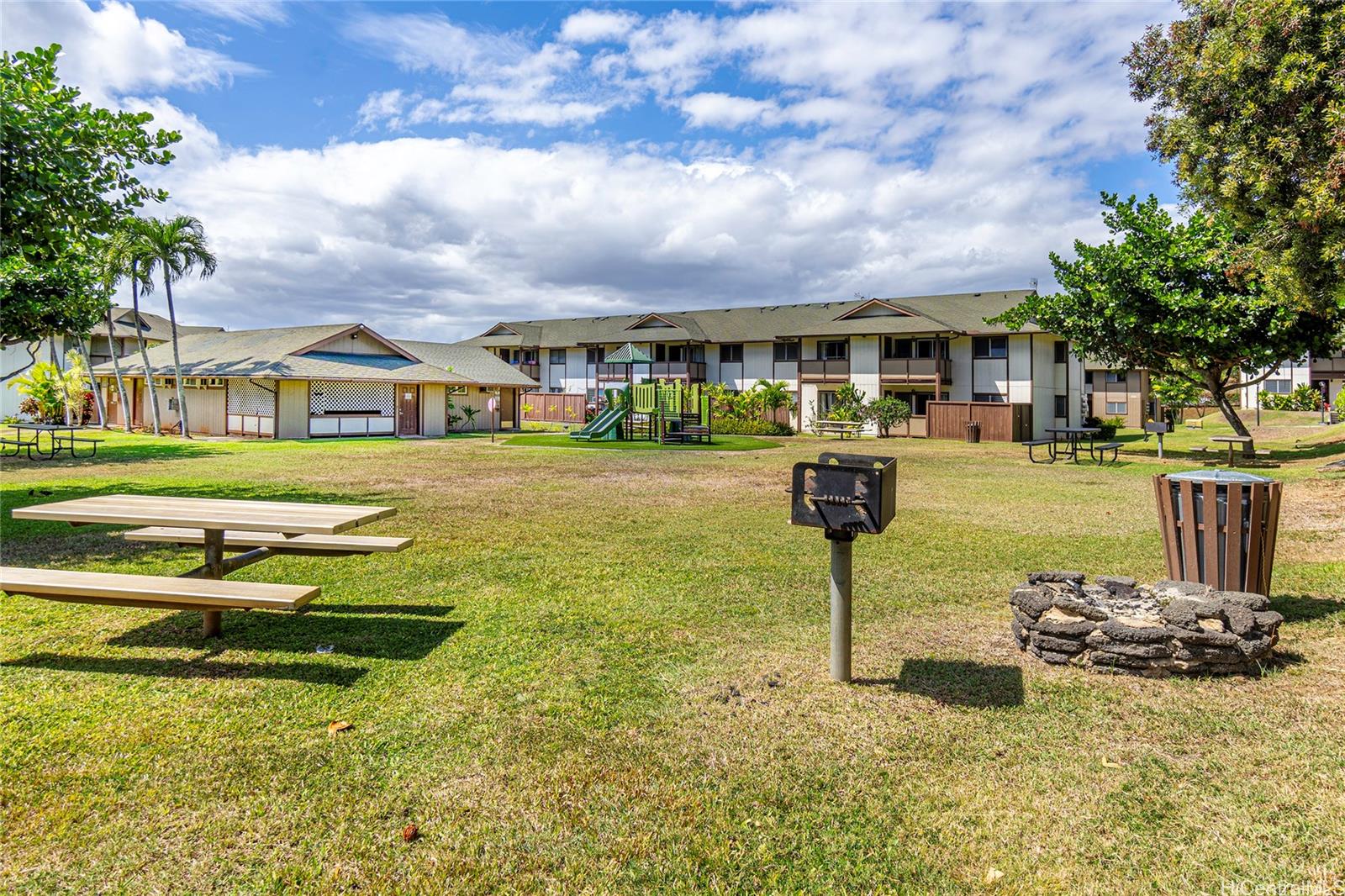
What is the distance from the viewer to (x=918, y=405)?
133 ft

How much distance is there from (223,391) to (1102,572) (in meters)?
35.5

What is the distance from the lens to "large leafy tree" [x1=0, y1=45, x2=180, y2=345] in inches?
325

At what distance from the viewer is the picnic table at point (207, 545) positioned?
4391mm

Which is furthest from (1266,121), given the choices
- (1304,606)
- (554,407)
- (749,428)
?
(554,407)

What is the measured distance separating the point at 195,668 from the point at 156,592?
2.05 ft

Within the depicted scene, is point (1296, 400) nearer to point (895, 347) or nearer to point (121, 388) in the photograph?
point (895, 347)

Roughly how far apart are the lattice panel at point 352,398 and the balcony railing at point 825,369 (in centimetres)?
2301

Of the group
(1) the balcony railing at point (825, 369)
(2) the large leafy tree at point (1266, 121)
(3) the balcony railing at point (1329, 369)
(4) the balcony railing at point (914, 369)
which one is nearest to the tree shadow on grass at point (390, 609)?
(2) the large leafy tree at point (1266, 121)

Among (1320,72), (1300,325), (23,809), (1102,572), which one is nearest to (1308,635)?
(1102,572)

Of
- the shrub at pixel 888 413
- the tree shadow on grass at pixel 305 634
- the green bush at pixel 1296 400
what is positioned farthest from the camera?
the green bush at pixel 1296 400

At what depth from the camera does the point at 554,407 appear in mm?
51250

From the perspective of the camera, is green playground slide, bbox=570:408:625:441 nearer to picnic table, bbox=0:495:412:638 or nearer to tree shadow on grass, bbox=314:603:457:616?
picnic table, bbox=0:495:412:638

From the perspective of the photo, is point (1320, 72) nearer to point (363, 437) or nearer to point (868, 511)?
point (868, 511)

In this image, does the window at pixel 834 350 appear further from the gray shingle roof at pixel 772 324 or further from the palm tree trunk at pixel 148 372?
the palm tree trunk at pixel 148 372
